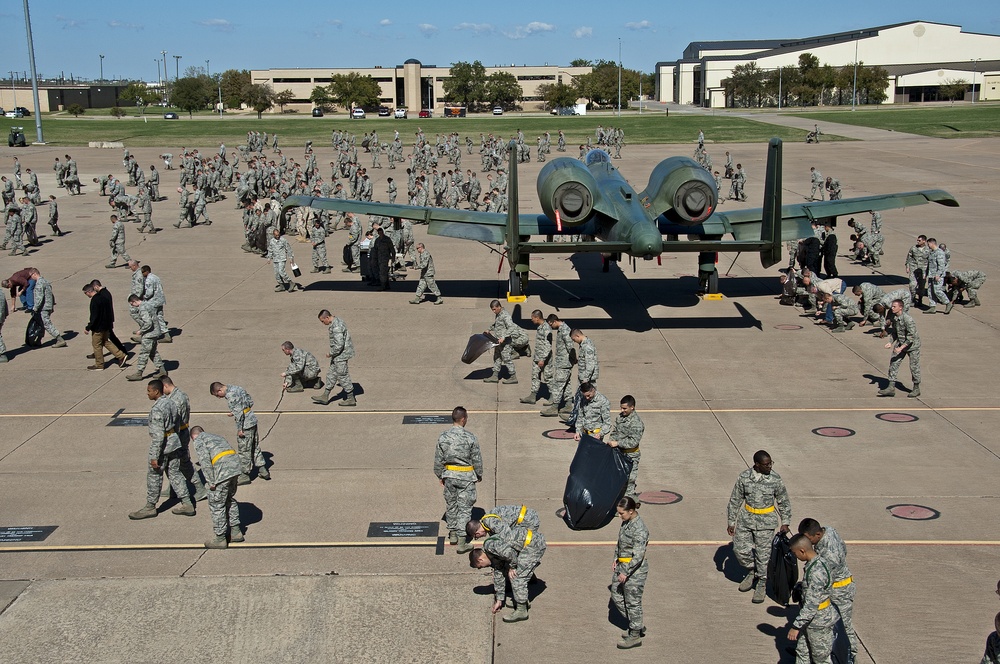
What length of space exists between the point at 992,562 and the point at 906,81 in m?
136

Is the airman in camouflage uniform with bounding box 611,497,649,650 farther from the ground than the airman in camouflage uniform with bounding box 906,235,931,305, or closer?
closer

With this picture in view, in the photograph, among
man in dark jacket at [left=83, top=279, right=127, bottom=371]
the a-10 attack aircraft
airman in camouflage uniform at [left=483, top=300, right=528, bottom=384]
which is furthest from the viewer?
the a-10 attack aircraft

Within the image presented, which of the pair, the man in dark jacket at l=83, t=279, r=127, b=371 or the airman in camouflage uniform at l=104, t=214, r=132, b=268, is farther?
the airman in camouflage uniform at l=104, t=214, r=132, b=268

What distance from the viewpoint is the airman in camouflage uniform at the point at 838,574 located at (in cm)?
759

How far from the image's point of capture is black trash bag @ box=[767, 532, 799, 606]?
28.2 feet

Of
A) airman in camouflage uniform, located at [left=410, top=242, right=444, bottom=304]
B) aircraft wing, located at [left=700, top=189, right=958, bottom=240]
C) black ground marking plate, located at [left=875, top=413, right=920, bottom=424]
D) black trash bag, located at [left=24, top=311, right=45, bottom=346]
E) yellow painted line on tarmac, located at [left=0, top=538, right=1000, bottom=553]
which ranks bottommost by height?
yellow painted line on tarmac, located at [left=0, top=538, right=1000, bottom=553]

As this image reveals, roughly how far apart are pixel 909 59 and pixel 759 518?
148 m

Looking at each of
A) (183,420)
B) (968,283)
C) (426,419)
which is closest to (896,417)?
(426,419)

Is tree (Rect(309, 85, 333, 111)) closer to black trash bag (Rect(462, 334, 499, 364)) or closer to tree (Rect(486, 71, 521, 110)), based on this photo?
tree (Rect(486, 71, 521, 110))

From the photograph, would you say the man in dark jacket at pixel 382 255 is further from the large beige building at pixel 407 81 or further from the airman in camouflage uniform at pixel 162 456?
the large beige building at pixel 407 81

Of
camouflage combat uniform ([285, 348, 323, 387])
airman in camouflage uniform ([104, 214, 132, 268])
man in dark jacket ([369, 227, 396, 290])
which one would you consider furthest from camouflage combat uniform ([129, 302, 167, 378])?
airman in camouflage uniform ([104, 214, 132, 268])

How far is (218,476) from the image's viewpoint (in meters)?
10.1

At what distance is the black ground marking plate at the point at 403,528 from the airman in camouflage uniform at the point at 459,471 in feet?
1.25

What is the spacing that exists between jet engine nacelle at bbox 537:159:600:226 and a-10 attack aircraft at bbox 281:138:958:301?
0.8 inches
